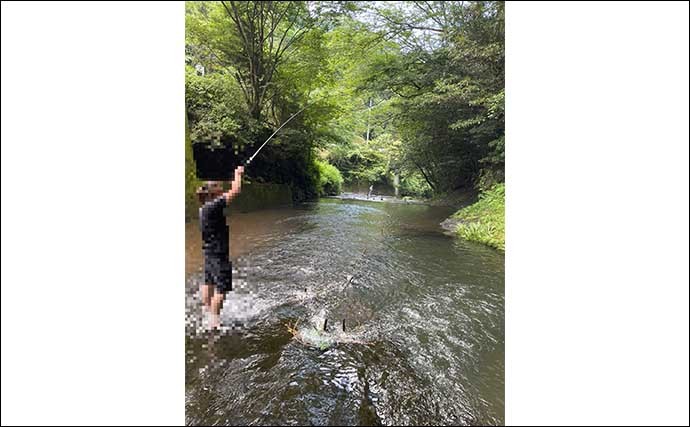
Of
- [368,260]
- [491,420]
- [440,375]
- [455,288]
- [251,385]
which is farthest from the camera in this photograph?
[368,260]

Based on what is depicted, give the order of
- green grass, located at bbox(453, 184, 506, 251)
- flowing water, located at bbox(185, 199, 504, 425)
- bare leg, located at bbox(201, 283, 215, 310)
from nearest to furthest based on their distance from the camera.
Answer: flowing water, located at bbox(185, 199, 504, 425)
bare leg, located at bbox(201, 283, 215, 310)
green grass, located at bbox(453, 184, 506, 251)

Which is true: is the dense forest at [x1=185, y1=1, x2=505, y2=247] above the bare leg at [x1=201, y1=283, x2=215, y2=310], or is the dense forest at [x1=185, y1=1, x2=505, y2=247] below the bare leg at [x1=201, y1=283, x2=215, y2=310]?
above

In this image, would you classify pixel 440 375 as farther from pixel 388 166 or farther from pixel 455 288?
pixel 388 166

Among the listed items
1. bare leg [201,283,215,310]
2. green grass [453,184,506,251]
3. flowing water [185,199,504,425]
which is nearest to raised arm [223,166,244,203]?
flowing water [185,199,504,425]

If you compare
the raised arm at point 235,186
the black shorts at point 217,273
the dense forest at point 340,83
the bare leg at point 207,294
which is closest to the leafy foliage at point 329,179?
the dense forest at point 340,83

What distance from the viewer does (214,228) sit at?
2.54m

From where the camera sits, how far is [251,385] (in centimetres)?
182

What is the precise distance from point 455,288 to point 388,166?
174 centimetres

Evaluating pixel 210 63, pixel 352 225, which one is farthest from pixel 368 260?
pixel 210 63

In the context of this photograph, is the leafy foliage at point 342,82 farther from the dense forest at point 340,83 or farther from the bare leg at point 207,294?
the bare leg at point 207,294

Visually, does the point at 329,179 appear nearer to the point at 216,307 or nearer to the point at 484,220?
the point at 216,307

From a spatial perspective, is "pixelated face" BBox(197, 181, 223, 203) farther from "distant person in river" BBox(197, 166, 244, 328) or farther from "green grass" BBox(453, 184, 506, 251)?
"green grass" BBox(453, 184, 506, 251)

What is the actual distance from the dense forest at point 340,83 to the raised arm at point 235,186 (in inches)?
8.8

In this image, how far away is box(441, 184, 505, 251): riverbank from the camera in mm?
5438
